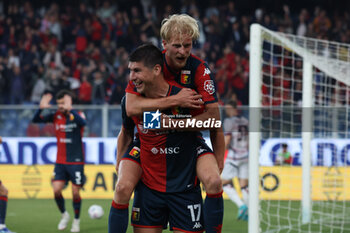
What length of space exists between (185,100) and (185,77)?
260 mm

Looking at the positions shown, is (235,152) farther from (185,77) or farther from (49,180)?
(185,77)

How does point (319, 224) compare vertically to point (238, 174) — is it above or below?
below

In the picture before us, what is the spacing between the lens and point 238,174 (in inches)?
396

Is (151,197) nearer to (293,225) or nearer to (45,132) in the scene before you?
(293,225)

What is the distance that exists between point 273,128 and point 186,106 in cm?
783

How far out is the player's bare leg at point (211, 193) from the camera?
4430mm

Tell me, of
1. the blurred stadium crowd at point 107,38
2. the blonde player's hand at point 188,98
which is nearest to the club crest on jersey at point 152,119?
the blonde player's hand at point 188,98

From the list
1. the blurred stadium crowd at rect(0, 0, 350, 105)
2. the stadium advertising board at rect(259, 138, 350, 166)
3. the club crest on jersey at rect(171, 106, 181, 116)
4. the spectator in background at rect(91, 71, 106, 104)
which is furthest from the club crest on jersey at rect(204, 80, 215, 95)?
the spectator in background at rect(91, 71, 106, 104)

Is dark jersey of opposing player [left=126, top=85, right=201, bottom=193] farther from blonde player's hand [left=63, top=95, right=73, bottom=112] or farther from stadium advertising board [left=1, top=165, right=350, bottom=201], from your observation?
stadium advertising board [left=1, top=165, right=350, bottom=201]

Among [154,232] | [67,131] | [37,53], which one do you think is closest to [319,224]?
[67,131]

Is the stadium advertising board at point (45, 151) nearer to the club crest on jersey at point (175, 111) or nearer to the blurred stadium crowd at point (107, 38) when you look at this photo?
the blurred stadium crowd at point (107, 38)

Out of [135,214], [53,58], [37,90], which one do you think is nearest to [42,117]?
[135,214]

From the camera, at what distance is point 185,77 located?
449 centimetres

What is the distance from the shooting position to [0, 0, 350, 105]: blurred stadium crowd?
15.6 metres
